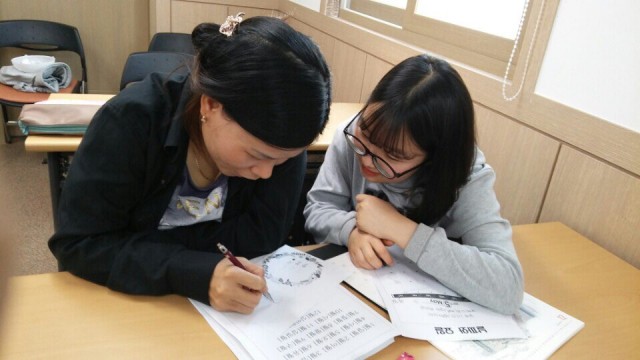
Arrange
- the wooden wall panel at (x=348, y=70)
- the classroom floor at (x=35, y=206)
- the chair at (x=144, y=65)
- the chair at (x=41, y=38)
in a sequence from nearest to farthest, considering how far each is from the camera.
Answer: the classroom floor at (x=35, y=206)
the chair at (x=144, y=65)
the wooden wall panel at (x=348, y=70)
the chair at (x=41, y=38)

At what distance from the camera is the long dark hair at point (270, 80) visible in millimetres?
807

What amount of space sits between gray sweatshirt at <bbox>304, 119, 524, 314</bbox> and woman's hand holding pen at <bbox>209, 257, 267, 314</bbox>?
1.21 feet

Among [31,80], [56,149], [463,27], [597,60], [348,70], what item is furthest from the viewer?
[31,80]

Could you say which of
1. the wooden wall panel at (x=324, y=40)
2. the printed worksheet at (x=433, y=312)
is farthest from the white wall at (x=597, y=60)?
the wooden wall panel at (x=324, y=40)

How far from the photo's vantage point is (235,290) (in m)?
0.84

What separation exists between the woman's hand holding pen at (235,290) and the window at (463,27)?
1.38 meters

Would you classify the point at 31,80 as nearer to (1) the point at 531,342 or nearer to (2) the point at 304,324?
(2) the point at 304,324

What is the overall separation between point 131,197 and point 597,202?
123 cm

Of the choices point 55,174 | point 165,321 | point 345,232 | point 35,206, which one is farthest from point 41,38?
point 165,321

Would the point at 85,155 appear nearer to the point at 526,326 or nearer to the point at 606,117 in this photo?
the point at 526,326

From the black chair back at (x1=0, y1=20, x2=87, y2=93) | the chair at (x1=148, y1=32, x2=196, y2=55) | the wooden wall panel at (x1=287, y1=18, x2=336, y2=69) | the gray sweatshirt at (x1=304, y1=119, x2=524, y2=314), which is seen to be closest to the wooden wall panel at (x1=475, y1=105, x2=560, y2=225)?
the gray sweatshirt at (x1=304, y1=119, x2=524, y2=314)

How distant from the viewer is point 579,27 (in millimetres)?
1367

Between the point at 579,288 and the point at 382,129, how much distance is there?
0.60 metres

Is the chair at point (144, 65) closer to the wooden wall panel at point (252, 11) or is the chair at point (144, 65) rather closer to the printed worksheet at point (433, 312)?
the wooden wall panel at point (252, 11)
